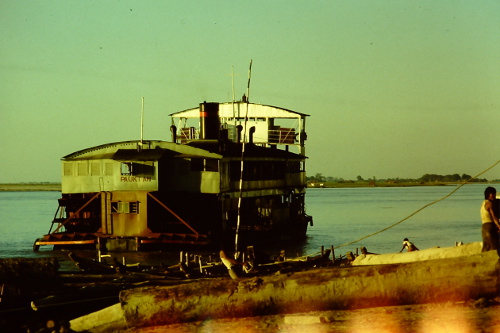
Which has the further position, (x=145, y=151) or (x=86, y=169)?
(x=86, y=169)

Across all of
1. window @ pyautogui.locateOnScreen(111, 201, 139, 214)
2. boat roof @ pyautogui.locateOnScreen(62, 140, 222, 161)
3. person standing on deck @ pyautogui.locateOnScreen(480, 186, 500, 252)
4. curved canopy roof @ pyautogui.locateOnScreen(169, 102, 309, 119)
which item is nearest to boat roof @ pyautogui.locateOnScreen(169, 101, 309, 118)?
curved canopy roof @ pyautogui.locateOnScreen(169, 102, 309, 119)

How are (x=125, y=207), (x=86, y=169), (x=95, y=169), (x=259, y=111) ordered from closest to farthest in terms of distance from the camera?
(x=125, y=207) < (x=95, y=169) < (x=86, y=169) < (x=259, y=111)

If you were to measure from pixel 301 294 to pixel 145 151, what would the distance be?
29.5 m

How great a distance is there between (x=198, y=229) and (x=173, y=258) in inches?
A: 133

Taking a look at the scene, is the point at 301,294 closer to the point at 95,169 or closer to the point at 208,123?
the point at 95,169

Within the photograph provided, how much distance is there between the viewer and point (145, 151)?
4403cm

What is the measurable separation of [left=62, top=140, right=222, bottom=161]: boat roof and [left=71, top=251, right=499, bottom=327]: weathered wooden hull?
27718mm

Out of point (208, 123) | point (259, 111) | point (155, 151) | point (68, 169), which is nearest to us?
point (155, 151)

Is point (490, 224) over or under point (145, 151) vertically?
under

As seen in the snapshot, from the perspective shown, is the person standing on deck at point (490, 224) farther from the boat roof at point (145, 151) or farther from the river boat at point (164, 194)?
the boat roof at point (145, 151)

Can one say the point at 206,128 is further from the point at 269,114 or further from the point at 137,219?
the point at 269,114

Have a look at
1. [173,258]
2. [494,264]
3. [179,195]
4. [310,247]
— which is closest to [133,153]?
[179,195]

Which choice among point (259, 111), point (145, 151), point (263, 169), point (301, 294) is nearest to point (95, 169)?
point (145, 151)

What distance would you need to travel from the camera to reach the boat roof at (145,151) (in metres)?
43.4
